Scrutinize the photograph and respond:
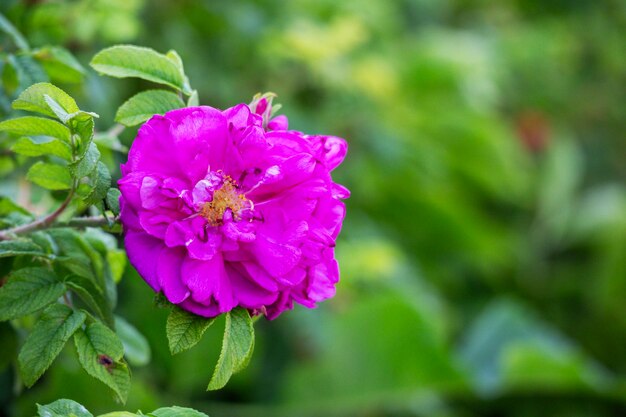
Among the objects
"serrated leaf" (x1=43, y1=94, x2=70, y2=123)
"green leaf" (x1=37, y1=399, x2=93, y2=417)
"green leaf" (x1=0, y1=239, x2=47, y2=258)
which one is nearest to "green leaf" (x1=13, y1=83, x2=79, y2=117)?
"serrated leaf" (x1=43, y1=94, x2=70, y2=123)

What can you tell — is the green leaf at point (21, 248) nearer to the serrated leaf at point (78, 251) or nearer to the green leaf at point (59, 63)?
the serrated leaf at point (78, 251)

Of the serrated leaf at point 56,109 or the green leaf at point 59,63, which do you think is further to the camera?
the green leaf at point 59,63


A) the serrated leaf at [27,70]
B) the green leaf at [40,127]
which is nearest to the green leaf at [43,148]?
the green leaf at [40,127]

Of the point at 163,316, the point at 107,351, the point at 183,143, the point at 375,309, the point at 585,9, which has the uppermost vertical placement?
the point at 585,9

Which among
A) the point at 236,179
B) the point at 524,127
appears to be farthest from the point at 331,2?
the point at 236,179

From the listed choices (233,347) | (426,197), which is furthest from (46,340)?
(426,197)

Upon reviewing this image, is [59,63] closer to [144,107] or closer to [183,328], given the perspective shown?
[144,107]

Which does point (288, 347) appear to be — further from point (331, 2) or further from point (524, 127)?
point (524, 127)
